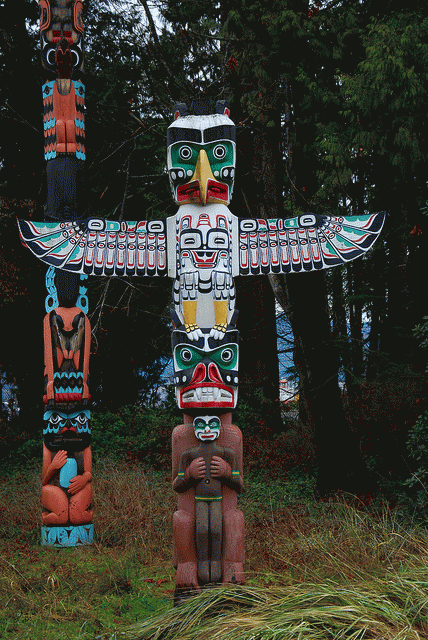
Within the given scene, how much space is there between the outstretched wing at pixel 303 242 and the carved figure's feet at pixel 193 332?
0.81 m

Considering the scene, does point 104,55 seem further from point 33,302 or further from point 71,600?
point 71,600

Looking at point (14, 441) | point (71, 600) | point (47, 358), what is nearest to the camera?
point (71, 600)

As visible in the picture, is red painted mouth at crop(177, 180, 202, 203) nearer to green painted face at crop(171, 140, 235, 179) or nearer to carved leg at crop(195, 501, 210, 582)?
green painted face at crop(171, 140, 235, 179)

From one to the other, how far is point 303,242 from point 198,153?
4.04 feet

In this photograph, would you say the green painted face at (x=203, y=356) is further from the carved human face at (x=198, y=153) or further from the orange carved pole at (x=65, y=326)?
the orange carved pole at (x=65, y=326)

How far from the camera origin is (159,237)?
564cm

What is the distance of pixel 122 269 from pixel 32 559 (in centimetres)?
347

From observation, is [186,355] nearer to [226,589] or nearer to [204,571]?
[204,571]

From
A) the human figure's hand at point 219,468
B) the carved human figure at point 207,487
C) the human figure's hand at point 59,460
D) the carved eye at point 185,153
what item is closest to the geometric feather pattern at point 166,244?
the carved eye at point 185,153

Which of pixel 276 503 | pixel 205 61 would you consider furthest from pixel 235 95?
pixel 276 503

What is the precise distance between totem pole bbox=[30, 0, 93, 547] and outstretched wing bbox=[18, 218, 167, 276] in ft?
7.06

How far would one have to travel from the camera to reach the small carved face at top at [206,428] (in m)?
4.81

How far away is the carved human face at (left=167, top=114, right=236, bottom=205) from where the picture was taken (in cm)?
546

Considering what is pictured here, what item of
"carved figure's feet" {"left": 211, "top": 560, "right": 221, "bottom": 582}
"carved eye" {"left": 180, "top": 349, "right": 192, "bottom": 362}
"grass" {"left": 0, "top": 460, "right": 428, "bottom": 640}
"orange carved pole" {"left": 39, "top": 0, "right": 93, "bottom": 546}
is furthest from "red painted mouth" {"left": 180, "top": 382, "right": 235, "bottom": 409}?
"orange carved pole" {"left": 39, "top": 0, "right": 93, "bottom": 546}
